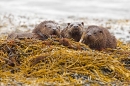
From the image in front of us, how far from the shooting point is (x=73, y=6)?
1125 inches

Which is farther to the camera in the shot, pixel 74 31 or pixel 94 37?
pixel 74 31

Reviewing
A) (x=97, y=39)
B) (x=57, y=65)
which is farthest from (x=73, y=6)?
(x=57, y=65)

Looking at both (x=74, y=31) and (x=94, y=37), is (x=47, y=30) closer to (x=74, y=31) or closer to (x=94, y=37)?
(x=74, y=31)

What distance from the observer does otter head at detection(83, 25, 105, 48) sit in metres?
8.88

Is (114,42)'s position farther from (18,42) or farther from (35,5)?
(35,5)

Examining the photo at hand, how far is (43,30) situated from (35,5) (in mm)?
Result: 18173

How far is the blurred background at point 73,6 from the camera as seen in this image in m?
24.7

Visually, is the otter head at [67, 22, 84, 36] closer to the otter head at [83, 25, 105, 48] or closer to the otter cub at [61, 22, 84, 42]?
the otter cub at [61, 22, 84, 42]

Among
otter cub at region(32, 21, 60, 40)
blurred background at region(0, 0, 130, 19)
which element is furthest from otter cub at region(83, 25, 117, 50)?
blurred background at region(0, 0, 130, 19)

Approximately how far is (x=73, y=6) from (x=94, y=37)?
776 inches

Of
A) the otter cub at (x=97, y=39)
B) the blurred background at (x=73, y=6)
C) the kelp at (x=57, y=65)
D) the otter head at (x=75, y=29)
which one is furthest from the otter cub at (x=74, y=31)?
the blurred background at (x=73, y=6)

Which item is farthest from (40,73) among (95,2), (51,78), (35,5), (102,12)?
(95,2)

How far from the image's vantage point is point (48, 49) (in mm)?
7840

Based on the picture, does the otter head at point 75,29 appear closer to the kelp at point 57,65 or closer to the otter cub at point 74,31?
the otter cub at point 74,31
